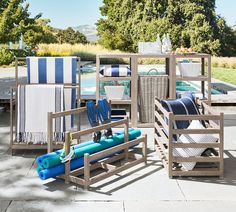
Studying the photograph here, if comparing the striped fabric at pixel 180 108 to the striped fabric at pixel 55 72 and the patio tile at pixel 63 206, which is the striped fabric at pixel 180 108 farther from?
the patio tile at pixel 63 206

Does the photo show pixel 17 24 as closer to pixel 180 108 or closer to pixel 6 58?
pixel 6 58

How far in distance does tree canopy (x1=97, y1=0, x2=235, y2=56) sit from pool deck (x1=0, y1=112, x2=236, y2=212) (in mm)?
21522

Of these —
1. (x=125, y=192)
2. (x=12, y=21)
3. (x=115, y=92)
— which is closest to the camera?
(x=125, y=192)

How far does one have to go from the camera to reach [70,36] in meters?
29.3

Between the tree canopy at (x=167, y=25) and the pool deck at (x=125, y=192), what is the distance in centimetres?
2152

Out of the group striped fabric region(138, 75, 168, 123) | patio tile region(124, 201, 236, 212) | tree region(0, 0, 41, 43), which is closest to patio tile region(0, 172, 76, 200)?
patio tile region(124, 201, 236, 212)

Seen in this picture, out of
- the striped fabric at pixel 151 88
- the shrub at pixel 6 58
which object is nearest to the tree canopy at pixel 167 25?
the shrub at pixel 6 58

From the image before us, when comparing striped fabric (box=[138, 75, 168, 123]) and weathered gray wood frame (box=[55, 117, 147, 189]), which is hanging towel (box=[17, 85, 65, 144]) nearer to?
weathered gray wood frame (box=[55, 117, 147, 189])

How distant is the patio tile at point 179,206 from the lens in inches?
132

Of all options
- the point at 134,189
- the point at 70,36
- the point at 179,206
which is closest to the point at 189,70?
the point at 134,189

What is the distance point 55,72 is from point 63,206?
2065mm

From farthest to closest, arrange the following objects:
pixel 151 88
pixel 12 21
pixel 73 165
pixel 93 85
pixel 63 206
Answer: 1. pixel 12 21
2. pixel 93 85
3. pixel 151 88
4. pixel 73 165
5. pixel 63 206

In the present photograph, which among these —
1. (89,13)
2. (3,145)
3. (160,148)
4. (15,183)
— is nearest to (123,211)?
(15,183)

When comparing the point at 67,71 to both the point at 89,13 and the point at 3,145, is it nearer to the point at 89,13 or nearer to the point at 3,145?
the point at 3,145
